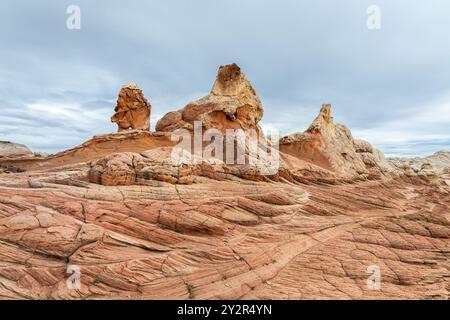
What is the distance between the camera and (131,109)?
26.1 metres

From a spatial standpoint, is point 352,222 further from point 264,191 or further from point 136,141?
point 136,141

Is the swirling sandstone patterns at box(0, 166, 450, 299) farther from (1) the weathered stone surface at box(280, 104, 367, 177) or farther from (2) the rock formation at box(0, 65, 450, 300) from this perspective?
(1) the weathered stone surface at box(280, 104, 367, 177)

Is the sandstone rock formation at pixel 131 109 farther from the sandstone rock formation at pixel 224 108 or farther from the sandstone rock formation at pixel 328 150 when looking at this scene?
the sandstone rock formation at pixel 328 150

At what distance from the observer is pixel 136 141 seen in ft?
73.6

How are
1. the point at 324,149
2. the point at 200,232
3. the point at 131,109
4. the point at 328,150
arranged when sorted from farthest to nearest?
the point at 328,150 < the point at 324,149 < the point at 131,109 < the point at 200,232

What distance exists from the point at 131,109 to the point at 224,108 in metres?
8.72

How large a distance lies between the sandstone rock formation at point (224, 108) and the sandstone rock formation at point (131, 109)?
251 centimetres

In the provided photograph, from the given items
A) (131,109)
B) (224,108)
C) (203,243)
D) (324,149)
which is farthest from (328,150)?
(131,109)

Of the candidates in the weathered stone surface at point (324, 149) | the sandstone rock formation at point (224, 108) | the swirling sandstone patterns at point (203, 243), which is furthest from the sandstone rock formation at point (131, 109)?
the weathered stone surface at point (324, 149)

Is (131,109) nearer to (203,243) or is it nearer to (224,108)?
(224,108)

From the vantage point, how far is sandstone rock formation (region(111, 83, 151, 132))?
25.9 meters

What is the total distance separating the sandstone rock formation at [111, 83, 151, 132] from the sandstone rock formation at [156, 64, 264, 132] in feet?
8.23

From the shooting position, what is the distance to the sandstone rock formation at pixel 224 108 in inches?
932

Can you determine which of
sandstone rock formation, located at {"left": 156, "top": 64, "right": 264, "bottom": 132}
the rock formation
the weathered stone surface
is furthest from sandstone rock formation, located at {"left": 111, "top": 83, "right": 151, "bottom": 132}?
the weathered stone surface
